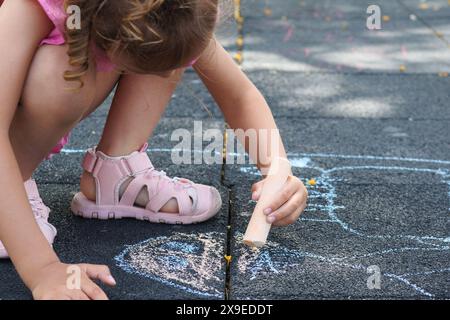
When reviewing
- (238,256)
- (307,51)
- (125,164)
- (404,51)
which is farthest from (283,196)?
(404,51)

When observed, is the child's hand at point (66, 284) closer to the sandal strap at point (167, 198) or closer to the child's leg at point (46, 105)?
the child's leg at point (46, 105)

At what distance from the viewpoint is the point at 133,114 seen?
80.6 inches

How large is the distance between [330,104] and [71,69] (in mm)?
1587

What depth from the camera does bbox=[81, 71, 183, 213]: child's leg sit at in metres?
2.04

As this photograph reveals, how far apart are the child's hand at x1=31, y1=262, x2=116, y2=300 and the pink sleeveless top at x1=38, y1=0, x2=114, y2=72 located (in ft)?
1.36

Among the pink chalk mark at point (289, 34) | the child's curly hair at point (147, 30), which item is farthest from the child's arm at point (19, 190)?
the pink chalk mark at point (289, 34)

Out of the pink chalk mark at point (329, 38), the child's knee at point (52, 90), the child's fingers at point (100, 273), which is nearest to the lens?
the child's fingers at point (100, 273)

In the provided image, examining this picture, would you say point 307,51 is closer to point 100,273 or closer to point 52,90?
point 52,90

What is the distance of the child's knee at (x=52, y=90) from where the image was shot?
1.72 meters

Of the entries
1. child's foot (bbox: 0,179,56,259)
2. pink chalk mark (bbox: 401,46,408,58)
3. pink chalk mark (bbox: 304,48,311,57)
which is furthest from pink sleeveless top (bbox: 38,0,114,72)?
pink chalk mark (bbox: 401,46,408,58)

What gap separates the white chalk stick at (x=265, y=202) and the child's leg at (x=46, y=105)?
42 cm

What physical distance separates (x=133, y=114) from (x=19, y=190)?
51 centimetres
